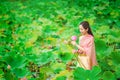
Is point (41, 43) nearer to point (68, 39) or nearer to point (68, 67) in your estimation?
point (68, 39)

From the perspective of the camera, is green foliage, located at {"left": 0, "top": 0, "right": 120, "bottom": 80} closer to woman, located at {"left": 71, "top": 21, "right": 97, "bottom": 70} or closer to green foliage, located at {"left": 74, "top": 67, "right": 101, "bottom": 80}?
green foliage, located at {"left": 74, "top": 67, "right": 101, "bottom": 80}

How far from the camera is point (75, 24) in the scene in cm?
715

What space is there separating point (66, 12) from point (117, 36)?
13.0 feet

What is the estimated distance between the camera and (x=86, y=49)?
163 inches

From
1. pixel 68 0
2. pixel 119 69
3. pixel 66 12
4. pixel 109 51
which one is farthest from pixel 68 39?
pixel 68 0

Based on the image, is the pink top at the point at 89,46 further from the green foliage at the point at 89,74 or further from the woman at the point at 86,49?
the green foliage at the point at 89,74

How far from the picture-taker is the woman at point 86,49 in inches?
163

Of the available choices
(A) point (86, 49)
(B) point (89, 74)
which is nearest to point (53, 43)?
(A) point (86, 49)

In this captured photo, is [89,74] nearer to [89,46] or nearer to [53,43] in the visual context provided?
[89,46]

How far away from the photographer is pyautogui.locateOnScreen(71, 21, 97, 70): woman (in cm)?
413

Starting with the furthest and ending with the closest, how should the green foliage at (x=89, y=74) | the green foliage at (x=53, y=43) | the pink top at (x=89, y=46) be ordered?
1. the pink top at (x=89, y=46)
2. the green foliage at (x=53, y=43)
3. the green foliage at (x=89, y=74)

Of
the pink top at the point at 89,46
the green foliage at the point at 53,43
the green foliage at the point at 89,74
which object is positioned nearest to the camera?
the green foliage at the point at 89,74

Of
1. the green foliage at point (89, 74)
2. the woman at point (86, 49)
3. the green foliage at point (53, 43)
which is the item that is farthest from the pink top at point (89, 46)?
the green foliage at point (89, 74)

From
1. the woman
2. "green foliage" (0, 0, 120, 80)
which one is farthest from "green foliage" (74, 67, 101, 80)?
the woman
